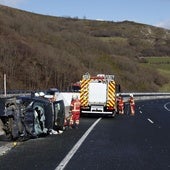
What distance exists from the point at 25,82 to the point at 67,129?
180 ft

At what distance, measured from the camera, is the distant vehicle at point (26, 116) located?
17.8m

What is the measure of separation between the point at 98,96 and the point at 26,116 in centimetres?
1591

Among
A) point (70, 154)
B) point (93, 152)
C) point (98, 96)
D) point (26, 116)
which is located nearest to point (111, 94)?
point (98, 96)

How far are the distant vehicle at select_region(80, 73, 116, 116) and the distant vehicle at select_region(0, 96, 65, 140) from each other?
1270cm

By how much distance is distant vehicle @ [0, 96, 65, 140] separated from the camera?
17.8 metres

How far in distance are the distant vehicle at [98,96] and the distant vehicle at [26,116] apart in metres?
12.7

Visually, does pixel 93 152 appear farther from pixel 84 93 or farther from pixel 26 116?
pixel 84 93

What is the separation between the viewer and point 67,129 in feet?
76.3

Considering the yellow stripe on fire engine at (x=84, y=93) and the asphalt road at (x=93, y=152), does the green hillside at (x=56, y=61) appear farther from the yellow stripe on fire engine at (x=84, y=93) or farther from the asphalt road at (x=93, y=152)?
the asphalt road at (x=93, y=152)

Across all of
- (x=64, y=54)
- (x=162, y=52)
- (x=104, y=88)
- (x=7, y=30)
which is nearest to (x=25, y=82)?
(x=7, y=30)

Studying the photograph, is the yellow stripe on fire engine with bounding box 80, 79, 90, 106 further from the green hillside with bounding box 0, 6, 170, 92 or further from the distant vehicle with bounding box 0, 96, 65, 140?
the green hillside with bounding box 0, 6, 170, 92

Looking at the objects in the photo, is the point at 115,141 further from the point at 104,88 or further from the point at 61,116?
the point at 104,88

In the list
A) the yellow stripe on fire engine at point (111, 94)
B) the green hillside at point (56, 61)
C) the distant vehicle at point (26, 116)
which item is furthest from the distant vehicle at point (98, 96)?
the green hillside at point (56, 61)

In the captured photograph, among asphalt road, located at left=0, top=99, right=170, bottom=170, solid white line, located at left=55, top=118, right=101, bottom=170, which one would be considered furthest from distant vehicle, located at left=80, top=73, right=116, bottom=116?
solid white line, located at left=55, top=118, right=101, bottom=170
